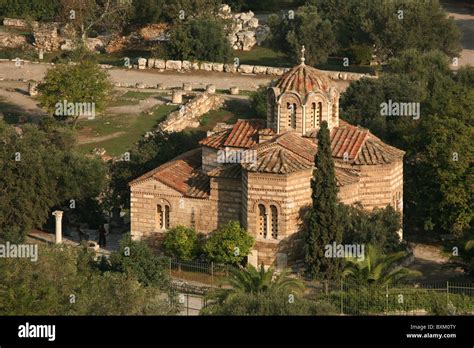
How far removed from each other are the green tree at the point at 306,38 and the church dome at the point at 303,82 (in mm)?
31243

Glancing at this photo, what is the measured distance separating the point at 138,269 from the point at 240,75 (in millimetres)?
36590

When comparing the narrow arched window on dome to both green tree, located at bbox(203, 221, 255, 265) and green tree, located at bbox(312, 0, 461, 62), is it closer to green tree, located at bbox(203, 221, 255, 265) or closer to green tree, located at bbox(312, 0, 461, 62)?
green tree, located at bbox(203, 221, 255, 265)

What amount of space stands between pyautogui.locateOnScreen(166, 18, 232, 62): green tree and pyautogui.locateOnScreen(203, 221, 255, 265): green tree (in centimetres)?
3576

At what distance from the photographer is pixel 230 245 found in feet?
188

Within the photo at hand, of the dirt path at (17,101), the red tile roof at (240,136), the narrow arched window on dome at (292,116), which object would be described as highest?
the narrow arched window on dome at (292,116)

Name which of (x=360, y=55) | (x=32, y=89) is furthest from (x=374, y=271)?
(x=360, y=55)

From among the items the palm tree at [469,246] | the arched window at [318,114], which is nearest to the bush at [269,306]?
the palm tree at [469,246]

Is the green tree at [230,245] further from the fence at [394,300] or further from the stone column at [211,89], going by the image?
the stone column at [211,89]

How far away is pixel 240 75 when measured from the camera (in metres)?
91.2

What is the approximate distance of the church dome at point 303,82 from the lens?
60000mm

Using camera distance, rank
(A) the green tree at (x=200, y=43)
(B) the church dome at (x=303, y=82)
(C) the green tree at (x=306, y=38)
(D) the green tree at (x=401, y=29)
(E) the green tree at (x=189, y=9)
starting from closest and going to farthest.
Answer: (B) the church dome at (x=303, y=82) < (D) the green tree at (x=401, y=29) < (C) the green tree at (x=306, y=38) < (A) the green tree at (x=200, y=43) < (E) the green tree at (x=189, y=9)

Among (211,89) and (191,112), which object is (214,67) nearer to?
(211,89)
